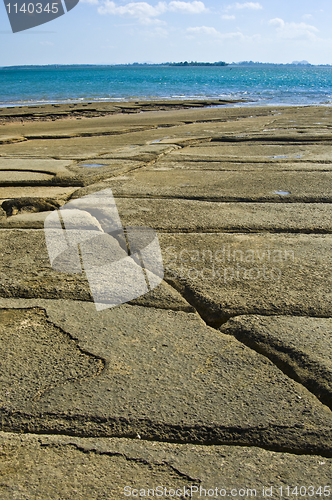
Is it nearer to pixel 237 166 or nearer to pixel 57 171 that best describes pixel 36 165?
pixel 57 171

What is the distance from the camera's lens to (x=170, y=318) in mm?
2303

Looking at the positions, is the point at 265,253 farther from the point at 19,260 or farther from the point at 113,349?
the point at 19,260

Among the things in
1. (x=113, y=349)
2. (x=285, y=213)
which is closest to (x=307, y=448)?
(x=113, y=349)

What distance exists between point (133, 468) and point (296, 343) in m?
1.00

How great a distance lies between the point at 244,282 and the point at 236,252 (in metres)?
0.47

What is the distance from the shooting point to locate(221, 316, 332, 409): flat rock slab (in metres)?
1.84

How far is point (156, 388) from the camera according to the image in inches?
70.4

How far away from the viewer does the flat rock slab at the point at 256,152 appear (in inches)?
257

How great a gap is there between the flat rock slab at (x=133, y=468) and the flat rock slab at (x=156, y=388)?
50 mm

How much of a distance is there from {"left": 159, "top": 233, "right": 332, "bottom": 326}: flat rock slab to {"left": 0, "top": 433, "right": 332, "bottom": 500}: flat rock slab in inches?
35.3

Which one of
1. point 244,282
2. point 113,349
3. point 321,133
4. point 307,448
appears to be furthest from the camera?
point 321,133

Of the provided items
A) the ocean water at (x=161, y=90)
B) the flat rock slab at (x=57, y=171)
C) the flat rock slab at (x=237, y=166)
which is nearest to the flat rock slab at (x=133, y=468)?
the flat rock slab at (x=57, y=171)

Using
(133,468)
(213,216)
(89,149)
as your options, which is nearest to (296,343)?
(133,468)

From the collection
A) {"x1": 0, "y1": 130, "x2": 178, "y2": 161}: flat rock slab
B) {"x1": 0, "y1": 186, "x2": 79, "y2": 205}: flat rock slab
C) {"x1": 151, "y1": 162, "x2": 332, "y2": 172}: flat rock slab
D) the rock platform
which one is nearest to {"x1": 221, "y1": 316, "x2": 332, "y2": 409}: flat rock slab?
the rock platform
